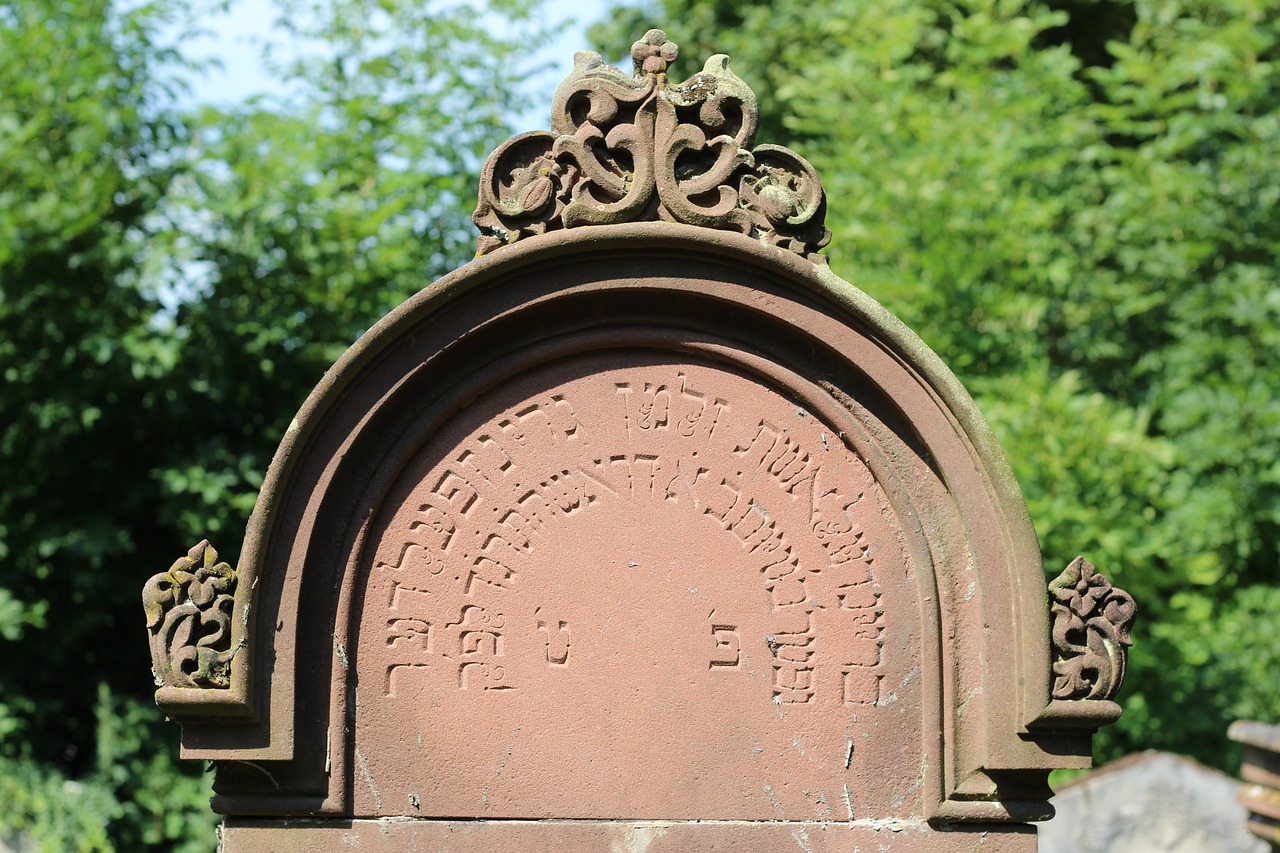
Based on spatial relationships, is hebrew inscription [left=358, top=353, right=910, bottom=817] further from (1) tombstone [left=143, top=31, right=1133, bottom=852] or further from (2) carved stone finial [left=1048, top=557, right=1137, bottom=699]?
(2) carved stone finial [left=1048, top=557, right=1137, bottom=699]

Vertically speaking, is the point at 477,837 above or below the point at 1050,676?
below

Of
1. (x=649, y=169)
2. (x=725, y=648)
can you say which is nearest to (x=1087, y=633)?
(x=725, y=648)

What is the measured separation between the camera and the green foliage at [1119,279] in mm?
6766

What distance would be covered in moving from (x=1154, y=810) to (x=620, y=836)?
3643 millimetres

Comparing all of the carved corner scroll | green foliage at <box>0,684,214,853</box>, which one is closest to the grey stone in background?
the carved corner scroll

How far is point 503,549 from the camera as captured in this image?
10.4 ft

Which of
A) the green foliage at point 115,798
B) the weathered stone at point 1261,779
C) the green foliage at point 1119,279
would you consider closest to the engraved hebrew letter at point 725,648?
the weathered stone at point 1261,779

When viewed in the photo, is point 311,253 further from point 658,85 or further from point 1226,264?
point 1226,264

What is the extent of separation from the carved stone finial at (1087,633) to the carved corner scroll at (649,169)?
3.18 ft

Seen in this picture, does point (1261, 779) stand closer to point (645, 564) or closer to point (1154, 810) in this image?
point (1154, 810)

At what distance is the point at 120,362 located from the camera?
6.46 m

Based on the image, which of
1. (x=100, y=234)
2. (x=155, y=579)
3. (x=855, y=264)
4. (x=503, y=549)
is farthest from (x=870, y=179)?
(x=155, y=579)

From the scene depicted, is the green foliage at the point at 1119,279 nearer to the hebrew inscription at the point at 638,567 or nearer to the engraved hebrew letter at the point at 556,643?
the hebrew inscription at the point at 638,567

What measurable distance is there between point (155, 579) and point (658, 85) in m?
1.65
